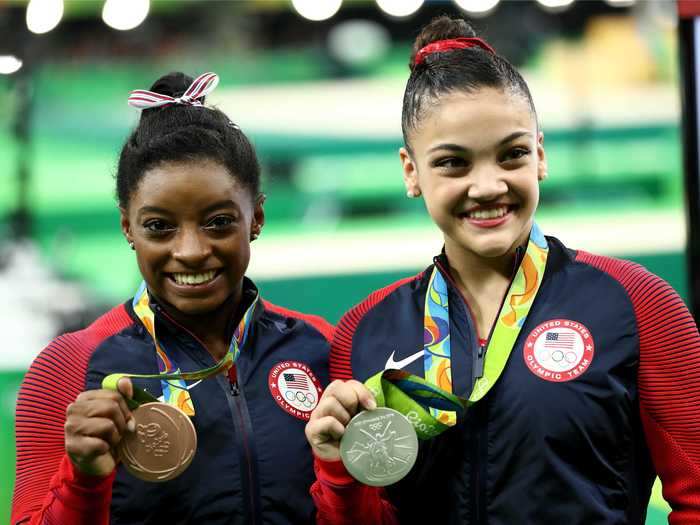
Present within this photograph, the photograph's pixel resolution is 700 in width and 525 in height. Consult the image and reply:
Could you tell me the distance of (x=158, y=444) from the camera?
2102 millimetres

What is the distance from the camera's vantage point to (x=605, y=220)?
5.36 meters

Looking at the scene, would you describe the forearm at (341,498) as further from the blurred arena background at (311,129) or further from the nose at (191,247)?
the blurred arena background at (311,129)

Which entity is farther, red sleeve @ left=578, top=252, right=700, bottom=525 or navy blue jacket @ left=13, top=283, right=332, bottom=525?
navy blue jacket @ left=13, top=283, right=332, bottom=525

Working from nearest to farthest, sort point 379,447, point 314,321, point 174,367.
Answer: point 379,447
point 174,367
point 314,321

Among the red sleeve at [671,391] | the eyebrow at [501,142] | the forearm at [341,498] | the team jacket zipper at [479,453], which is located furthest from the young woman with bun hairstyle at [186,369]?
the red sleeve at [671,391]

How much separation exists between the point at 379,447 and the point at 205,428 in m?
0.45

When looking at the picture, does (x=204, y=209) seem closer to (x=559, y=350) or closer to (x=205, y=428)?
(x=205, y=428)

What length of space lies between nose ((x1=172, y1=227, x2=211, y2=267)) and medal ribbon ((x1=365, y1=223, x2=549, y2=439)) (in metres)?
0.47

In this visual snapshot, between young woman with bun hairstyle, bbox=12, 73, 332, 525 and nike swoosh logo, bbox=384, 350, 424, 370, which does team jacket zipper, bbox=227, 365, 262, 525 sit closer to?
young woman with bun hairstyle, bbox=12, 73, 332, 525

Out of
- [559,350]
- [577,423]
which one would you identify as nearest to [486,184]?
[559,350]

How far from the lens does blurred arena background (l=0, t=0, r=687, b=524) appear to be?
5.20m

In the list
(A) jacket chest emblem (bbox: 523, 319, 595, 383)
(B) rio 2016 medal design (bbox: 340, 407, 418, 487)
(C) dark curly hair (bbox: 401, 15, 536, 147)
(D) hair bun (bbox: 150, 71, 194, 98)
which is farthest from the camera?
(D) hair bun (bbox: 150, 71, 194, 98)

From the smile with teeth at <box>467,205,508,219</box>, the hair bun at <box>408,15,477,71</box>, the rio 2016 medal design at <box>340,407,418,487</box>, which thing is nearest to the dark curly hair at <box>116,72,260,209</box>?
the hair bun at <box>408,15,477,71</box>

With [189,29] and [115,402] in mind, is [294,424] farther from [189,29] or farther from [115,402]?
[189,29]
